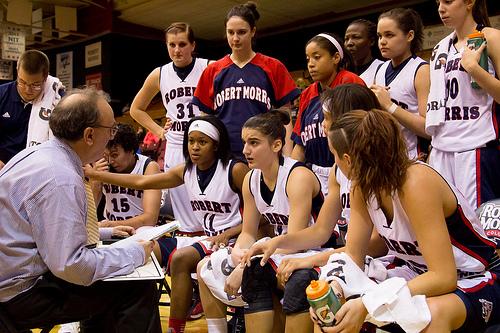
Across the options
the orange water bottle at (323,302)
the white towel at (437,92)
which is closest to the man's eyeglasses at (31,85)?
the white towel at (437,92)

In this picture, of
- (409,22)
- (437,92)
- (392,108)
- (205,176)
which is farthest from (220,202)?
(409,22)

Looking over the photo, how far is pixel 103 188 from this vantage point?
4457 millimetres

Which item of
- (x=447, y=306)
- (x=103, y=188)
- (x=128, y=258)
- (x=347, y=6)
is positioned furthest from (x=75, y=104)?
(x=347, y=6)

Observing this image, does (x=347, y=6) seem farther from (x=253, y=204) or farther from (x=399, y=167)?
(x=399, y=167)

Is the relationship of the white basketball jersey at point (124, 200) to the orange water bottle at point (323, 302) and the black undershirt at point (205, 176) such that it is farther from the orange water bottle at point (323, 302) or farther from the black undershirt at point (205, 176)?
the orange water bottle at point (323, 302)

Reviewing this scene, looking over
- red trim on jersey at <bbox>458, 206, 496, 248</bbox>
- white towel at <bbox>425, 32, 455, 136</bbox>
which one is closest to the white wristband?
white towel at <bbox>425, 32, 455, 136</bbox>

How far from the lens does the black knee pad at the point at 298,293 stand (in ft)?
8.38

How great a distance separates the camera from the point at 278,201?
325cm

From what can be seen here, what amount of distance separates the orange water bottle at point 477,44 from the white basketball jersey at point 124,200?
236cm

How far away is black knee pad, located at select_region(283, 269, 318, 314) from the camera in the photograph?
8.38 feet

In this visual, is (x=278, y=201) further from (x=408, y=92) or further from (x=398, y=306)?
(x=398, y=306)

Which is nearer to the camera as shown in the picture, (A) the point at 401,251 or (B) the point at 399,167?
(B) the point at 399,167

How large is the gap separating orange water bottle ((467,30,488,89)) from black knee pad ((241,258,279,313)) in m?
1.44

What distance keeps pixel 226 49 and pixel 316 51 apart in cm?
880
